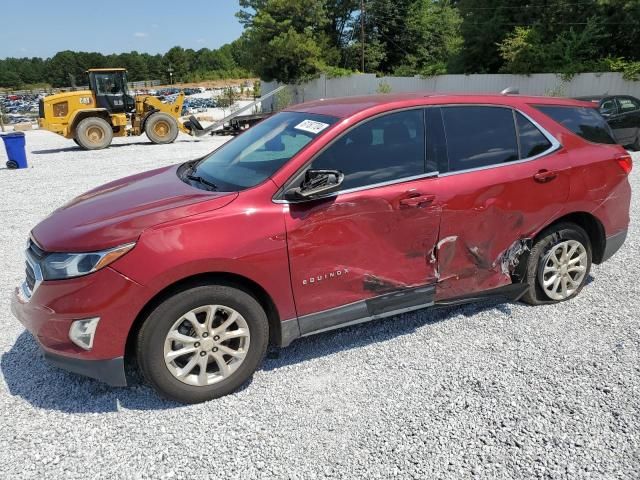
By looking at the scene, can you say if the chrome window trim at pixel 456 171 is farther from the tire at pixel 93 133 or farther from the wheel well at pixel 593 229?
the tire at pixel 93 133

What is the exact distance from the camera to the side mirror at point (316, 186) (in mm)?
2879

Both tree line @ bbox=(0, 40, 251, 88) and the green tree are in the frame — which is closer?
the green tree

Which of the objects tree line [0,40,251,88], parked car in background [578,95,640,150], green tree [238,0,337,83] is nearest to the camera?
parked car in background [578,95,640,150]

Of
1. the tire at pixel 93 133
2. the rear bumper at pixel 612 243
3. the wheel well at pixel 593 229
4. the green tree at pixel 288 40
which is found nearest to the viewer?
the wheel well at pixel 593 229

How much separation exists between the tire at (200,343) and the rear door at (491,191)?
1398 mm

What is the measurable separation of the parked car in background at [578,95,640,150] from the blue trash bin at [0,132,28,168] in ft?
46.4

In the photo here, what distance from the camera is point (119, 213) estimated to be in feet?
9.48

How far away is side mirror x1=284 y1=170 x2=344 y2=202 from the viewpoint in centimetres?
288

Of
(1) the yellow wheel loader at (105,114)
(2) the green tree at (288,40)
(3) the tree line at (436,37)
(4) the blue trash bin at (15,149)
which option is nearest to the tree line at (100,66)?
(3) the tree line at (436,37)

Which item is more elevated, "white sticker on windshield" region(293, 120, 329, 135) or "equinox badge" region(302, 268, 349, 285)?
"white sticker on windshield" region(293, 120, 329, 135)

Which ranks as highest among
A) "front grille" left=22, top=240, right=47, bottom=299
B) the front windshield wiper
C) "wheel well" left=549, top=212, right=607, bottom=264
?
the front windshield wiper

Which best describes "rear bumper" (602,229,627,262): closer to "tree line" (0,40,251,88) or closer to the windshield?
the windshield

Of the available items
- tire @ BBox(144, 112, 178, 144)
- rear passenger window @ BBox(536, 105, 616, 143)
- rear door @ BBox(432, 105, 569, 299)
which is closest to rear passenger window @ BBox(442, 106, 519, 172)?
rear door @ BBox(432, 105, 569, 299)

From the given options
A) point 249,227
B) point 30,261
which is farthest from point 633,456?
point 30,261
